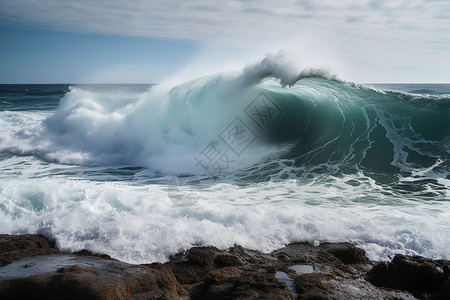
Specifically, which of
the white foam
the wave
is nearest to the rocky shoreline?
the white foam

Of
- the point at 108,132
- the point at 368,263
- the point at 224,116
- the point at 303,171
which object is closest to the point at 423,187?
the point at 303,171

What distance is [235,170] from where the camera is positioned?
26.2 ft

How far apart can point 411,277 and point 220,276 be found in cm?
190

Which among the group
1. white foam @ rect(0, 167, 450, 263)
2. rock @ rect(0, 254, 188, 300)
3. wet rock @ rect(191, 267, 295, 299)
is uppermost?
rock @ rect(0, 254, 188, 300)

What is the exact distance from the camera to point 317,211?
5098 mm

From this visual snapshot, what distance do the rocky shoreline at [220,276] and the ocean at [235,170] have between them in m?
0.39

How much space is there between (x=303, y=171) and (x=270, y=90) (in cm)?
563

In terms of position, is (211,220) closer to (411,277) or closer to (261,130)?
(411,277)

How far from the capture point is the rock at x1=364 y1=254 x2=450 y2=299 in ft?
9.77

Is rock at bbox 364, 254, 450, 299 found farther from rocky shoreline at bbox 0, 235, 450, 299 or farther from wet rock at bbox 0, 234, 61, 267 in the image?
wet rock at bbox 0, 234, 61, 267

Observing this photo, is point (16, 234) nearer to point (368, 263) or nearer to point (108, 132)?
point (368, 263)

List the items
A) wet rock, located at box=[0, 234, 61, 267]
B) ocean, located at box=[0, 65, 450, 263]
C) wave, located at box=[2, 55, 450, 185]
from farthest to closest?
wave, located at box=[2, 55, 450, 185], ocean, located at box=[0, 65, 450, 263], wet rock, located at box=[0, 234, 61, 267]

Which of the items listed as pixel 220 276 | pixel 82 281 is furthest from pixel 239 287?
pixel 82 281

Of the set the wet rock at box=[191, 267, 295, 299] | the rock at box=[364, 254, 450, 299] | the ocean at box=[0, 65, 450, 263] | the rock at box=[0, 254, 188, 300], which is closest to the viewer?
the rock at box=[0, 254, 188, 300]
